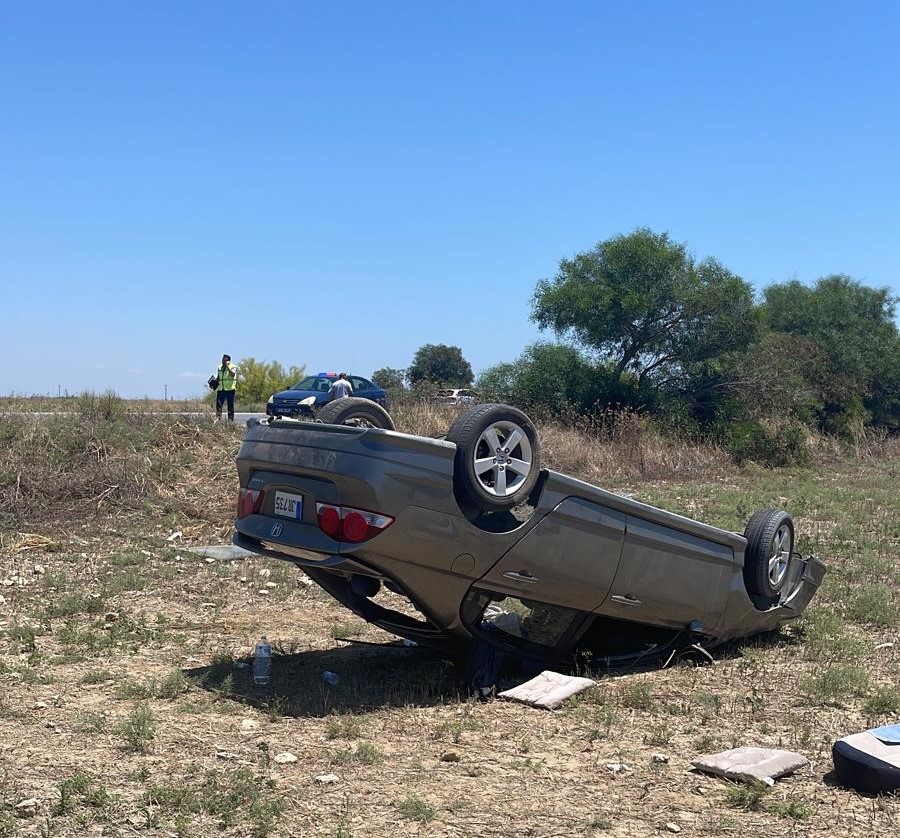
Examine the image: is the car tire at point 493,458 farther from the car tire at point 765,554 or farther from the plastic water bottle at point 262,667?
the car tire at point 765,554

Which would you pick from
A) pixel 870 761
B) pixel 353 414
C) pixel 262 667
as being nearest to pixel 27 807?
pixel 262 667

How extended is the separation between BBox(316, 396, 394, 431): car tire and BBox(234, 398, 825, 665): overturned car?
12mm

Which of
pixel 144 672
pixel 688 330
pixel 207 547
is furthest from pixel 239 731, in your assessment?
pixel 688 330

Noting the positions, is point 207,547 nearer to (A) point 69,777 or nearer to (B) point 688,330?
(A) point 69,777

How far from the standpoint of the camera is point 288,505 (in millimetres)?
5988

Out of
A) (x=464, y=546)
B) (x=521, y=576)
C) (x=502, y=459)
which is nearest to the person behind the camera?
(x=464, y=546)

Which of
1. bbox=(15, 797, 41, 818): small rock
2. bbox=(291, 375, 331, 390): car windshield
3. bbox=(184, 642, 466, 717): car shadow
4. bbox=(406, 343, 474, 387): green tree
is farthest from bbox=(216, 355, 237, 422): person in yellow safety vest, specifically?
bbox=(406, 343, 474, 387): green tree

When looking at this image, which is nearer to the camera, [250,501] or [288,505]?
[288,505]

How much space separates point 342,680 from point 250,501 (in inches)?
53.9

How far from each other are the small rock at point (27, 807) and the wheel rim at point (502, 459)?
2.68 meters

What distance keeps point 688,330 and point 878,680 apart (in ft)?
71.0

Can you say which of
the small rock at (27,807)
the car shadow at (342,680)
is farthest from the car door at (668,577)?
the small rock at (27,807)

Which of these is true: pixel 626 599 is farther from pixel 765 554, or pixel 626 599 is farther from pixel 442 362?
pixel 442 362

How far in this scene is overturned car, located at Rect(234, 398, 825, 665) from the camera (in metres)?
5.64
